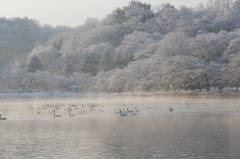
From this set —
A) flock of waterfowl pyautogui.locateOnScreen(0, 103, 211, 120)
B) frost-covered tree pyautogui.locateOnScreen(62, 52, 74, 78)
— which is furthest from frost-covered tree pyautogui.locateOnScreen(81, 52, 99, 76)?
flock of waterfowl pyautogui.locateOnScreen(0, 103, 211, 120)

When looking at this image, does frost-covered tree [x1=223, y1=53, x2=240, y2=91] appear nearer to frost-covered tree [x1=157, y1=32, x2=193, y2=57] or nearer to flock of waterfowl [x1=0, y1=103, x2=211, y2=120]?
frost-covered tree [x1=157, y1=32, x2=193, y2=57]

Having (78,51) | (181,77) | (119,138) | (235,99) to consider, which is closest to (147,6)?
(78,51)

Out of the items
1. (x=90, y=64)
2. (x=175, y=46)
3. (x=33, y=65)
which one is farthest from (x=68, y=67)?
(x=175, y=46)

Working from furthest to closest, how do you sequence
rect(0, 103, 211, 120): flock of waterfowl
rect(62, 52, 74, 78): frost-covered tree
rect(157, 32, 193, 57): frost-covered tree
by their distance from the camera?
rect(62, 52, 74, 78): frost-covered tree < rect(157, 32, 193, 57): frost-covered tree < rect(0, 103, 211, 120): flock of waterfowl

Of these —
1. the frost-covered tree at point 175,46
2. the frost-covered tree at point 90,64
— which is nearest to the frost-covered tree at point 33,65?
the frost-covered tree at point 90,64

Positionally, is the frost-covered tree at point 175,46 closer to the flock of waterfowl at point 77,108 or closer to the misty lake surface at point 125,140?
the flock of waterfowl at point 77,108

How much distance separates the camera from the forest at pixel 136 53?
179 ft

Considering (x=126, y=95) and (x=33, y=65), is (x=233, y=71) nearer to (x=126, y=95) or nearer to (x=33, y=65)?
(x=126, y=95)

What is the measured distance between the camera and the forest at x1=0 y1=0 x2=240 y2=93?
5444 centimetres

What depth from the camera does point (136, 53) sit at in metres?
68.3

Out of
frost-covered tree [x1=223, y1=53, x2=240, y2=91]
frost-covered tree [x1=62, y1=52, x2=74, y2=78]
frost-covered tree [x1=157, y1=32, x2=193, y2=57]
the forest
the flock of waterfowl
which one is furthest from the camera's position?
frost-covered tree [x1=62, y1=52, x2=74, y2=78]

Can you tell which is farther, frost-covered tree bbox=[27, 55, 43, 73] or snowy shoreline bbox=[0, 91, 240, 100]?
frost-covered tree bbox=[27, 55, 43, 73]

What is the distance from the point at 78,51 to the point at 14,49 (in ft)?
94.8

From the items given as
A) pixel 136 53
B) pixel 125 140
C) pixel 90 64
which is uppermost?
pixel 136 53
